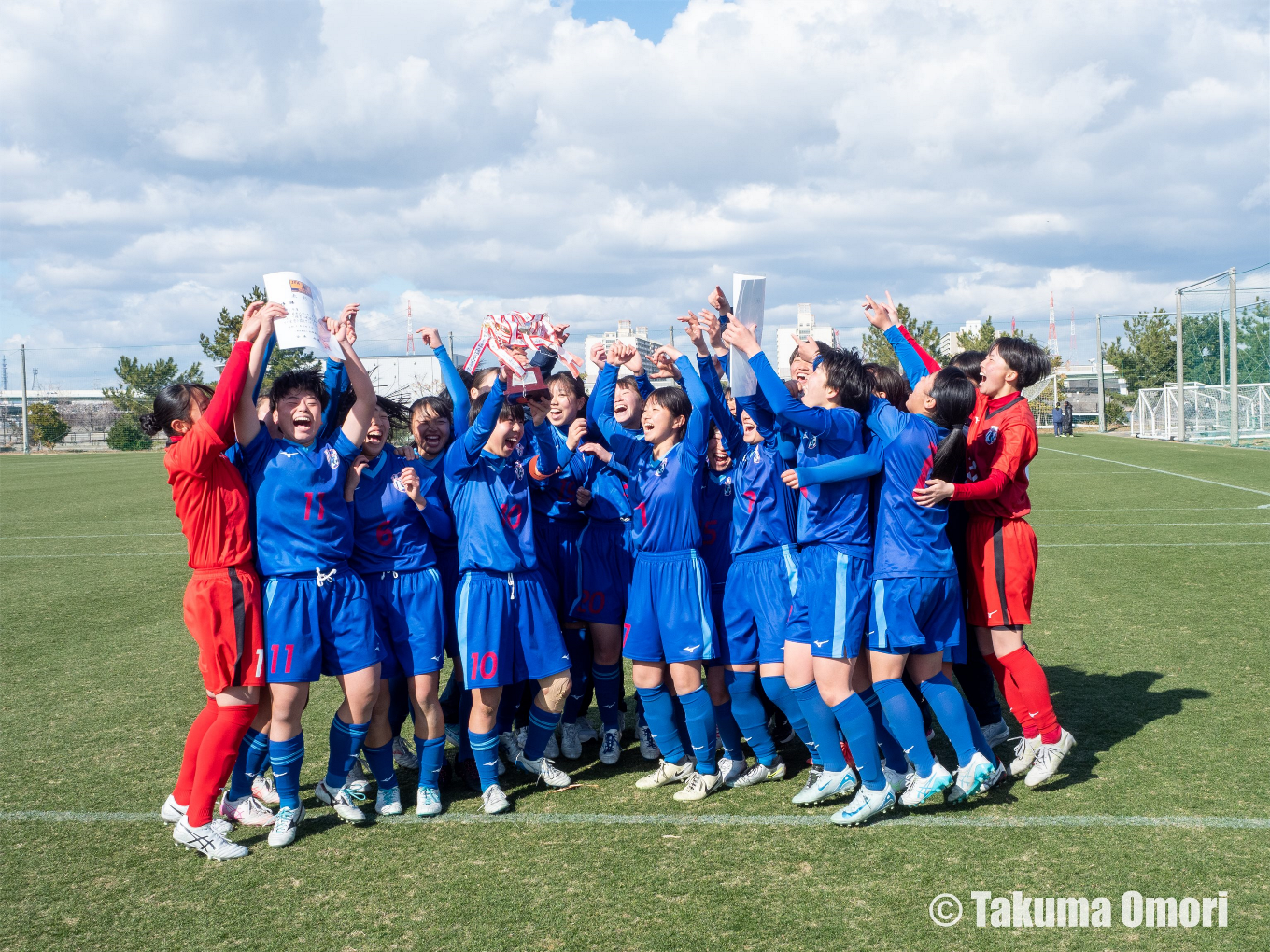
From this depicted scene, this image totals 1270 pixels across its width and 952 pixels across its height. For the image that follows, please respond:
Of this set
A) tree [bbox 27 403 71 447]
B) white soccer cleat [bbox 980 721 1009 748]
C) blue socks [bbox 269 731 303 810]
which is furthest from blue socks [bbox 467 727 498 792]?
tree [bbox 27 403 71 447]

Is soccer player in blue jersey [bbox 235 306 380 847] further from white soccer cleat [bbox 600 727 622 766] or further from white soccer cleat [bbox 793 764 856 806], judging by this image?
white soccer cleat [bbox 793 764 856 806]

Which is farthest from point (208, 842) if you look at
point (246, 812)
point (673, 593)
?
point (673, 593)

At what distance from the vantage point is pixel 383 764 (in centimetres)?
416

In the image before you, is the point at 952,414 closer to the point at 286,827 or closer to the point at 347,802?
the point at 347,802

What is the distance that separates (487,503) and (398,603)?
574 mm

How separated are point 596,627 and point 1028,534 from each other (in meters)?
2.09

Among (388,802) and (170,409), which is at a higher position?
(170,409)

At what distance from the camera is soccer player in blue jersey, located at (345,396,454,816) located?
4.10 meters

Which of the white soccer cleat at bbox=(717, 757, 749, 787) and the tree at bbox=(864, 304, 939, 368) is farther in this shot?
the tree at bbox=(864, 304, 939, 368)

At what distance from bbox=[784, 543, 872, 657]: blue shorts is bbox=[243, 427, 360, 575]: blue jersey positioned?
6.39 ft

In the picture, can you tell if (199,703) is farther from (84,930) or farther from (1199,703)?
(1199,703)

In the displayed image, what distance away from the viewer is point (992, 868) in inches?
135

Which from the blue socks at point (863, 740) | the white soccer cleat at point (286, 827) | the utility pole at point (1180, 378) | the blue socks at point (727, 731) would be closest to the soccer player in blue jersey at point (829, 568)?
the blue socks at point (863, 740)

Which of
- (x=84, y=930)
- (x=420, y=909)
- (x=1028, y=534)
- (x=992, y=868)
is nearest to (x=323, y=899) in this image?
(x=420, y=909)
